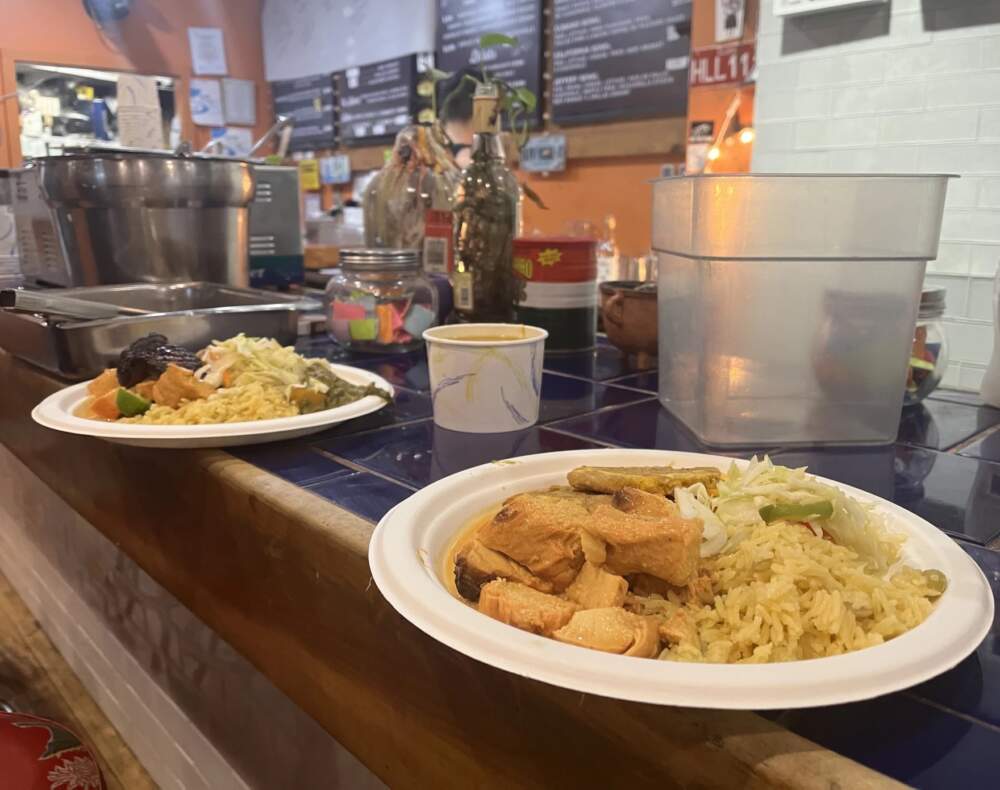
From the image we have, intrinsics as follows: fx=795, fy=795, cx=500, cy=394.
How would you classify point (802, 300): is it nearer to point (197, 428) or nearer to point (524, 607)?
point (524, 607)

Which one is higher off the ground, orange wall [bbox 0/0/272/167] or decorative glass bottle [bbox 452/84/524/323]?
orange wall [bbox 0/0/272/167]

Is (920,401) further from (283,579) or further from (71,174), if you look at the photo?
(71,174)

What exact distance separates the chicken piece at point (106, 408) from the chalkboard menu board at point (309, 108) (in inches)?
156

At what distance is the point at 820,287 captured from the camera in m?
0.88

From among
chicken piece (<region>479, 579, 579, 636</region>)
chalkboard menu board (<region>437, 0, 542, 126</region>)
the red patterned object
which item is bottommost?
the red patterned object

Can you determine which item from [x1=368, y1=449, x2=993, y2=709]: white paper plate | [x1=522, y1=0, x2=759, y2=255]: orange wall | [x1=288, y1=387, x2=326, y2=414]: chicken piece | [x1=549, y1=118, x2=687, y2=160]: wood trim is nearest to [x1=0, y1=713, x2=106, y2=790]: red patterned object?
[x1=288, y1=387, x2=326, y2=414]: chicken piece

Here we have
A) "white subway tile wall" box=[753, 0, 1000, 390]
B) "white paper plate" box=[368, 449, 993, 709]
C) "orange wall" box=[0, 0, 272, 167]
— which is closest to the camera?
"white paper plate" box=[368, 449, 993, 709]

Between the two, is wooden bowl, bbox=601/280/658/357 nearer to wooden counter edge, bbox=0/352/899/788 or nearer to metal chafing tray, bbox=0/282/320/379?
metal chafing tray, bbox=0/282/320/379

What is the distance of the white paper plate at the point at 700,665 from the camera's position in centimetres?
39

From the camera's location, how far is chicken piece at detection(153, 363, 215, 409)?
0.94m

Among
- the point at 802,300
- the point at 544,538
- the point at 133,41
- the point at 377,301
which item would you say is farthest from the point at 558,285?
the point at 133,41

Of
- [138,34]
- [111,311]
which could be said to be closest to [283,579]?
[111,311]

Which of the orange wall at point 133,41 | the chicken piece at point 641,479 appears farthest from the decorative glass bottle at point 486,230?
the orange wall at point 133,41

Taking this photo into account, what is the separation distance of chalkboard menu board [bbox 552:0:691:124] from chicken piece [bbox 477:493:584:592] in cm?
253
